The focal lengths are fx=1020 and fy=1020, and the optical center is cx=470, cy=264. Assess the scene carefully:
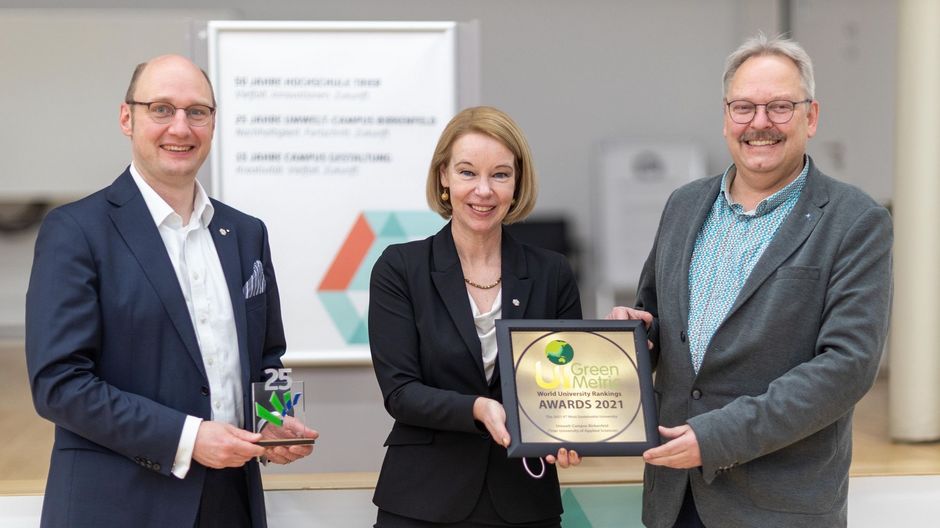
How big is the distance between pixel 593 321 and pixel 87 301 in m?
1.08

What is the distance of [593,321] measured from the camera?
7.57ft

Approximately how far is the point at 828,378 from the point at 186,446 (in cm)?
132

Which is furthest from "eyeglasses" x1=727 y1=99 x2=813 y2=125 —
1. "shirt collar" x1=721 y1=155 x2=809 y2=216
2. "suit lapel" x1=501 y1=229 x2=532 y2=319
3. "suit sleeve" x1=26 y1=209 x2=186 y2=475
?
"suit sleeve" x1=26 y1=209 x2=186 y2=475

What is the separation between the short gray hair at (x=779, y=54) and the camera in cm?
226

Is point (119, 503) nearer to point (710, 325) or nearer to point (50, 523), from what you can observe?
point (50, 523)

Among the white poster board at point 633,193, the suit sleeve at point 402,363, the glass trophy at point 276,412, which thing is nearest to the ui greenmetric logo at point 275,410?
the glass trophy at point 276,412

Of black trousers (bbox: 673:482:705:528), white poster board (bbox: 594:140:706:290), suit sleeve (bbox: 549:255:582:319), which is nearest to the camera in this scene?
black trousers (bbox: 673:482:705:528)

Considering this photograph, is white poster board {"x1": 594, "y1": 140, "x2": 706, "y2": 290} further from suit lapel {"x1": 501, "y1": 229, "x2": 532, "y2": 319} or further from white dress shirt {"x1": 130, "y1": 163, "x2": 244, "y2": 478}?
white dress shirt {"x1": 130, "y1": 163, "x2": 244, "y2": 478}

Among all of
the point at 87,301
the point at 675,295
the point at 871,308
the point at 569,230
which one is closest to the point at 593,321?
the point at 675,295

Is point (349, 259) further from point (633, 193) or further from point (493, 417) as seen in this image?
point (633, 193)

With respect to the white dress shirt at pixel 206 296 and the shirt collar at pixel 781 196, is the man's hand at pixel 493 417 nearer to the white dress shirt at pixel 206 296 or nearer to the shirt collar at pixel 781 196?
the white dress shirt at pixel 206 296

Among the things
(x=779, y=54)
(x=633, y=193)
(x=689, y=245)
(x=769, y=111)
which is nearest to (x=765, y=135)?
(x=769, y=111)

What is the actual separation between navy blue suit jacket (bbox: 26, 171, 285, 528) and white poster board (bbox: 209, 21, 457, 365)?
1.33 m

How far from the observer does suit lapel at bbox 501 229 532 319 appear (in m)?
2.36
